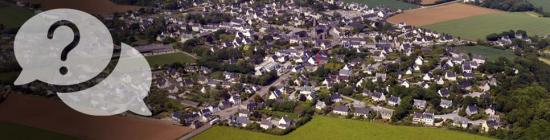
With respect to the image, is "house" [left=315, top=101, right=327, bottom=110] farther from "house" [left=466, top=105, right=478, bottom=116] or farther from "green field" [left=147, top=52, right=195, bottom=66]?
"green field" [left=147, top=52, right=195, bottom=66]

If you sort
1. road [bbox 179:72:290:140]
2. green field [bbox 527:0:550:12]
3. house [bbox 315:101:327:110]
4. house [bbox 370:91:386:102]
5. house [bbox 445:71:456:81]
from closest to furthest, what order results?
1. road [bbox 179:72:290:140]
2. house [bbox 315:101:327:110]
3. house [bbox 370:91:386:102]
4. house [bbox 445:71:456:81]
5. green field [bbox 527:0:550:12]

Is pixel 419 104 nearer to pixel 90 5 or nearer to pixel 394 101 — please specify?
pixel 394 101

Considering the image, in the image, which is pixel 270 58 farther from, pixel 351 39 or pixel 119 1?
pixel 119 1


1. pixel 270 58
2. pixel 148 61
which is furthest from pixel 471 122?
pixel 148 61

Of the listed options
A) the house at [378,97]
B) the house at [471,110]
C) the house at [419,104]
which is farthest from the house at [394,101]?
the house at [471,110]

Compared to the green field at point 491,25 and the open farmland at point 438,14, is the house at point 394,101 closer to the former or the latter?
the green field at point 491,25

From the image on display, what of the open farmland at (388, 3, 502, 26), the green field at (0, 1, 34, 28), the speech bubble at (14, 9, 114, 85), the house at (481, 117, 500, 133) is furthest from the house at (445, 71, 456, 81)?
the green field at (0, 1, 34, 28)
